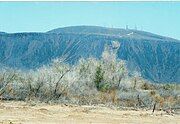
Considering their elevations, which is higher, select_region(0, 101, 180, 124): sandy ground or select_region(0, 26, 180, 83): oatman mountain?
select_region(0, 26, 180, 83): oatman mountain

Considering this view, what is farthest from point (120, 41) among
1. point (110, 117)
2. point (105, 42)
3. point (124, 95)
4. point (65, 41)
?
point (110, 117)

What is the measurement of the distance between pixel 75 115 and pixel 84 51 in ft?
448

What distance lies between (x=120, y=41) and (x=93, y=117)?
144651mm

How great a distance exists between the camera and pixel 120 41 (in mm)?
169375

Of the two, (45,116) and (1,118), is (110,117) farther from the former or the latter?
(1,118)

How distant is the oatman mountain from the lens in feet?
514

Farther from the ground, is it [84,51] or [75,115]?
[84,51]

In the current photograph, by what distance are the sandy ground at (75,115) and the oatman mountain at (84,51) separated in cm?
12466

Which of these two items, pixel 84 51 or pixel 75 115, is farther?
pixel 84 51

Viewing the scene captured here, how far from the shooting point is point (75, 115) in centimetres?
2570

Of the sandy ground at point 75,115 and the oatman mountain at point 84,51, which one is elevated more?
the oatman mountain at point 84,51

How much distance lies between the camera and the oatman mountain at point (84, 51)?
514 ft

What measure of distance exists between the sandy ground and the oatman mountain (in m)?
125

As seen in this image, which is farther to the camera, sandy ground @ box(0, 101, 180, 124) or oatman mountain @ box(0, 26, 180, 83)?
oatman mountain @ box(0, 26, 180, 83)
